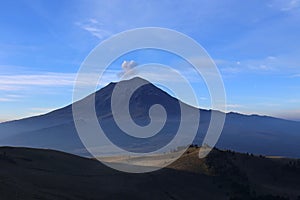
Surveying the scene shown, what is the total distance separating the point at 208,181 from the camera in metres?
49.5

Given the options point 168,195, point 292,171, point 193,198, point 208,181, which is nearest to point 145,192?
point 168,195

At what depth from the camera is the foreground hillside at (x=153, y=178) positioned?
37281mm

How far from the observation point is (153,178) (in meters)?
47.8

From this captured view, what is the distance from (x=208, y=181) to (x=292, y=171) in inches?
642

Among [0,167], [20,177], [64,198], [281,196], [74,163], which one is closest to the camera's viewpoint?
[64,198]

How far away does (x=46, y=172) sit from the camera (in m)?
44.2

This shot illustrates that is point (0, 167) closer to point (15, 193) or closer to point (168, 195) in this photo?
point (15, 193)

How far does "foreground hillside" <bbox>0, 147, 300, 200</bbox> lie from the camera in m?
37.3

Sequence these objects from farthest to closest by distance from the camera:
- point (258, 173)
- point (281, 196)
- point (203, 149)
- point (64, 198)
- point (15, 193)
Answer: point (203, 149)
point (258, 173)
point (281, 196)
point (64, 198)
point (15, 193)

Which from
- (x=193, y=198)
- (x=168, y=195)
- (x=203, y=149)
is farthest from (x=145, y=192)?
(x=203, y=149)

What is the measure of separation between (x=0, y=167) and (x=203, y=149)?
101 feet

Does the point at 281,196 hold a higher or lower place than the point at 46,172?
lower

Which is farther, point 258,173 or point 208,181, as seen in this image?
point 258,173

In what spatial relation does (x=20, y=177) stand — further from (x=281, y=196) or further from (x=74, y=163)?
(x=281, y=196)
